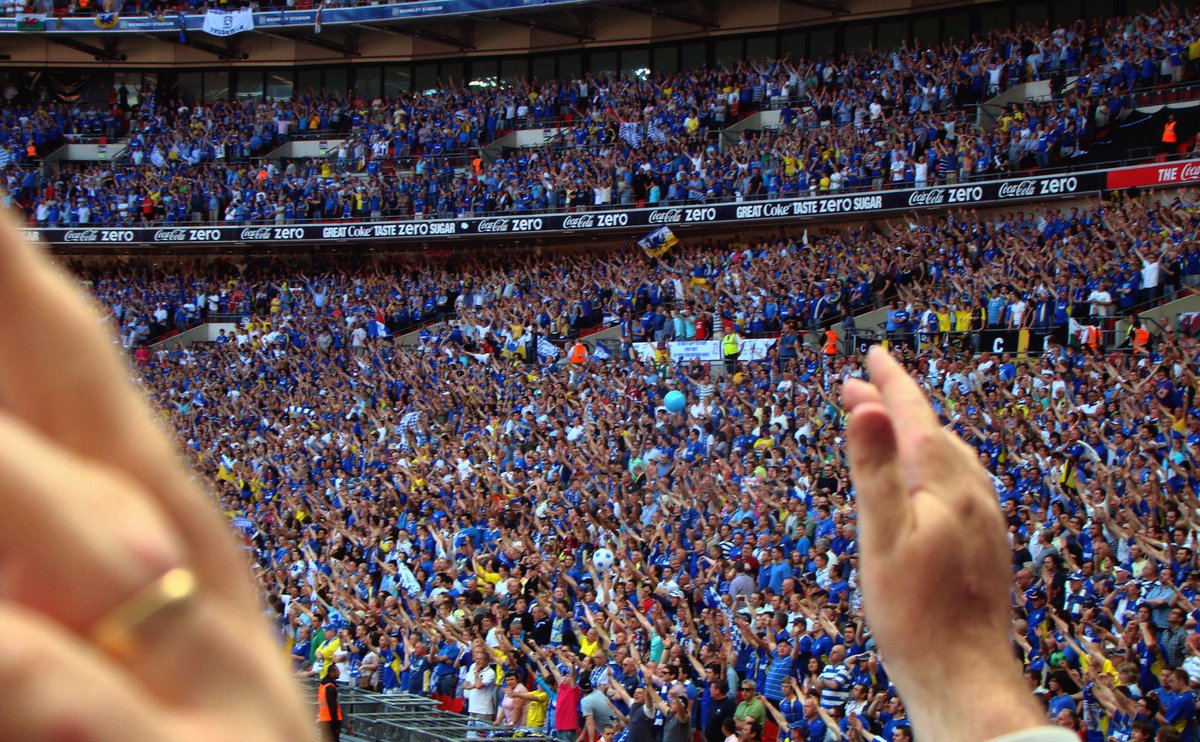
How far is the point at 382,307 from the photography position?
113ft

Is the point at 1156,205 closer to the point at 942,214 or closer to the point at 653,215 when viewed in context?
the point at 942,214

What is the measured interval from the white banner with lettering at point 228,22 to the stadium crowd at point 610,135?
10.2 ft

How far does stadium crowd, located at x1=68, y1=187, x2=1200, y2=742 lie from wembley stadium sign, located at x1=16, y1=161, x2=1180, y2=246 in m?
0.88

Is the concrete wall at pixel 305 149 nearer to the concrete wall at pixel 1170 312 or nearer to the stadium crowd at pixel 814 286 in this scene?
the stadium crowd at pixel 814 286

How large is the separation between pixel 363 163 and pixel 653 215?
460 inches

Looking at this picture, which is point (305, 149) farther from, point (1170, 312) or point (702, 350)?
point (1170, 312)

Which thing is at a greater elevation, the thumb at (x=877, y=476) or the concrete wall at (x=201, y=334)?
the thumb at (x=877, y=476)

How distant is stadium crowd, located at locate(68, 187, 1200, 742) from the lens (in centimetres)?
1084

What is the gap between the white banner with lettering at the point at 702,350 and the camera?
24156 mm

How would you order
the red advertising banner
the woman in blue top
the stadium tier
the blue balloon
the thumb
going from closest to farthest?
the thumb
the woman in blue top
the stadium tier
the blue balloon
the red advertising banner

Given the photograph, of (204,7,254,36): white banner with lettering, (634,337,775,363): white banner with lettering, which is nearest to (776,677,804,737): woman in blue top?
(634,337,775,363): white banner with lettering

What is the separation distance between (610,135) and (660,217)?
4685 mm

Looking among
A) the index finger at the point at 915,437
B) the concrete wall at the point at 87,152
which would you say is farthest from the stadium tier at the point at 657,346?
the concrete wall at the point at 87,152

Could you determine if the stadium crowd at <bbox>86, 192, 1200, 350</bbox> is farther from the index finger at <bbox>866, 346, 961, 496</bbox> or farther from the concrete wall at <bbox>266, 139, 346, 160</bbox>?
the index finger at <bbox>866, 346, 961, 496</bbox>
